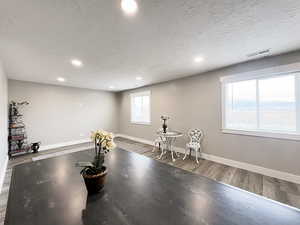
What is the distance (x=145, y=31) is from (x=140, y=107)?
4375 mm

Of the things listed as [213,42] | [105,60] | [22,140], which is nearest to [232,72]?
[213,42]

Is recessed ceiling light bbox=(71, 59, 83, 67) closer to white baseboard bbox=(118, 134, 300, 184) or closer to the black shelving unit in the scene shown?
the black shelving unit

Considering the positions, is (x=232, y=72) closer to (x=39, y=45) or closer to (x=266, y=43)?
(x=266, y=43)

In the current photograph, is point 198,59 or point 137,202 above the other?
point 198,59

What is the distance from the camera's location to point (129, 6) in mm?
1352

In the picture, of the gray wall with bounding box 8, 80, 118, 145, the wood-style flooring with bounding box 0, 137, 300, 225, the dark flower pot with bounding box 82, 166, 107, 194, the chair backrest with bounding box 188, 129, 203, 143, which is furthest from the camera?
the gray wall with bounding box 8, 80, 118, 145

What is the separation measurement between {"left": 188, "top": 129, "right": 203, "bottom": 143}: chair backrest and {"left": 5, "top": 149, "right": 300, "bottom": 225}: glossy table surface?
2746mm

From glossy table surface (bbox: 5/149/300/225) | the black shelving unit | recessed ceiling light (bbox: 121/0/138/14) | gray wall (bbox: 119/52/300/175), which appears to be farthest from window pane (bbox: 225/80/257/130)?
the black shelving unit

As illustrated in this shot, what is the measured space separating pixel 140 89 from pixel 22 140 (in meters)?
4.53

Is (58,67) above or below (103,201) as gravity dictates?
above

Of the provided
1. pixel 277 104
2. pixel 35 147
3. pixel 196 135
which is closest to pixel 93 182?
pixel 196 135

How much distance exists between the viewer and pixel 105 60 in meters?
2.77

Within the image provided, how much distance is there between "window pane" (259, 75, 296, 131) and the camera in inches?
101

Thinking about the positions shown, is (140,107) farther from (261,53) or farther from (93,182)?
(93,182)
